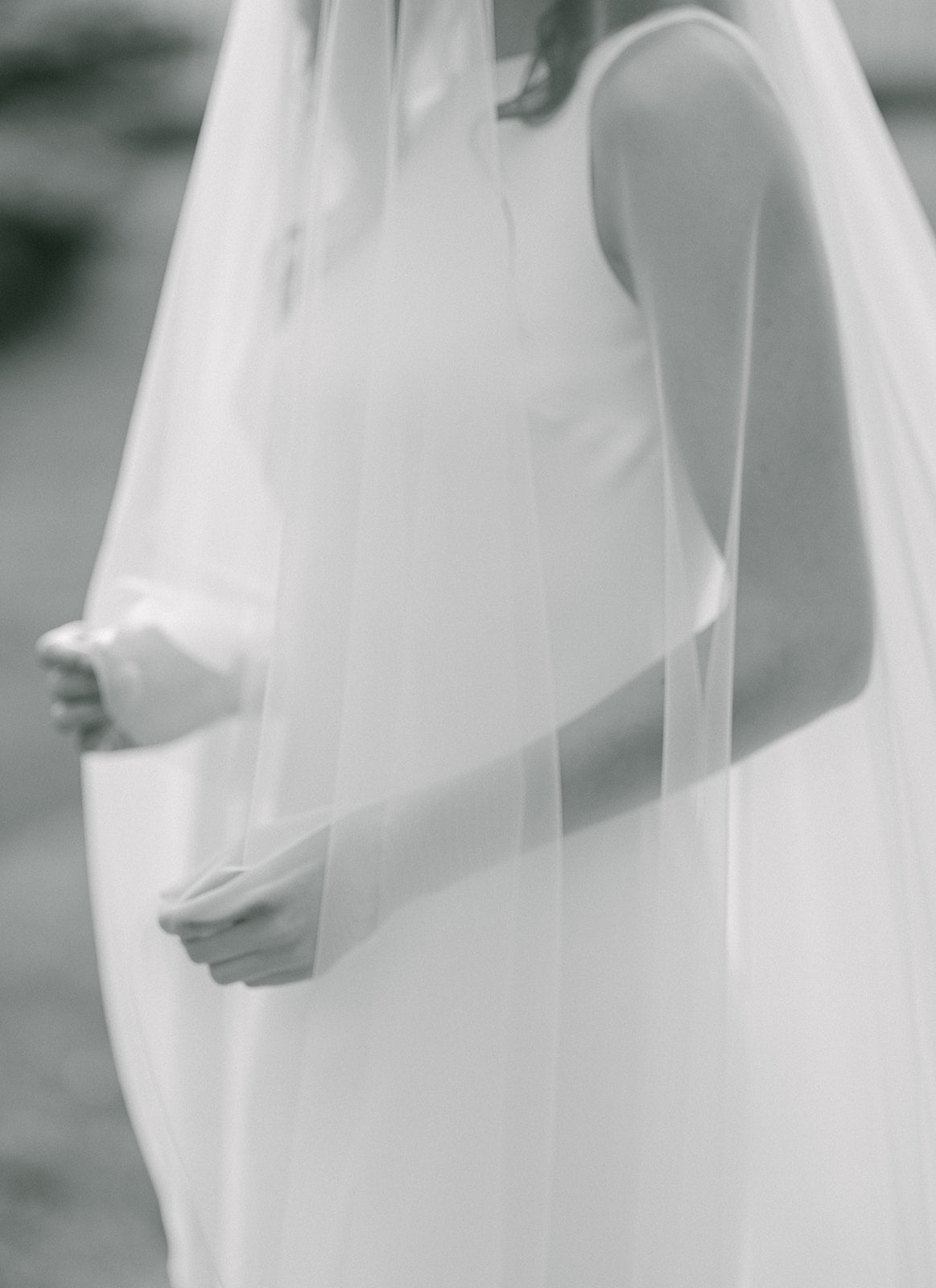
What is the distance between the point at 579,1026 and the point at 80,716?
0.39 m

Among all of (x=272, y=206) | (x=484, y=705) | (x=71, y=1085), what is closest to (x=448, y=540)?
(x=484, y=705)

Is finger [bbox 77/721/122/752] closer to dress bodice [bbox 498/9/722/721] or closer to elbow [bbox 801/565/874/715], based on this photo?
dress bodice [bbox 498/9/722/721]

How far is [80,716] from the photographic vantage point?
982mm

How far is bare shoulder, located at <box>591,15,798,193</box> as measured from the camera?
69 cm

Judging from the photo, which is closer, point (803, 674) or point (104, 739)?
point (803, 674)

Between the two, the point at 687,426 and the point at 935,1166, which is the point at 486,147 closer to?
the point at 687,426

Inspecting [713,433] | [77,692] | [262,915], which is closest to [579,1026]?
[262,915]

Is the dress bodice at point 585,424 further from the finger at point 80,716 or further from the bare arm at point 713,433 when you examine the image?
the finger at point 80,716

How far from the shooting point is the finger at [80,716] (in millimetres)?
980

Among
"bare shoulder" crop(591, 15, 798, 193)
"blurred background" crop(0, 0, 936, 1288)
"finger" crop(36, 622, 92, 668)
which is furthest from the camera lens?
"blurred background" crop(0, 0, 936, 1288)

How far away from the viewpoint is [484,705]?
0.75 metres

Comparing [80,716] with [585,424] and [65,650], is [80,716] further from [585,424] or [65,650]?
[585,424]

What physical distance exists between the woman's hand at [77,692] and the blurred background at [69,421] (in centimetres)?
162

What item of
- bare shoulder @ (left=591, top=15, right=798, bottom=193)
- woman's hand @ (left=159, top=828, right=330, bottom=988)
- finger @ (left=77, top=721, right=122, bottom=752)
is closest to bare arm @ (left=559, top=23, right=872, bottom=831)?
bare shoulder @ (left=591, top=15, right=798, bottom=193)
